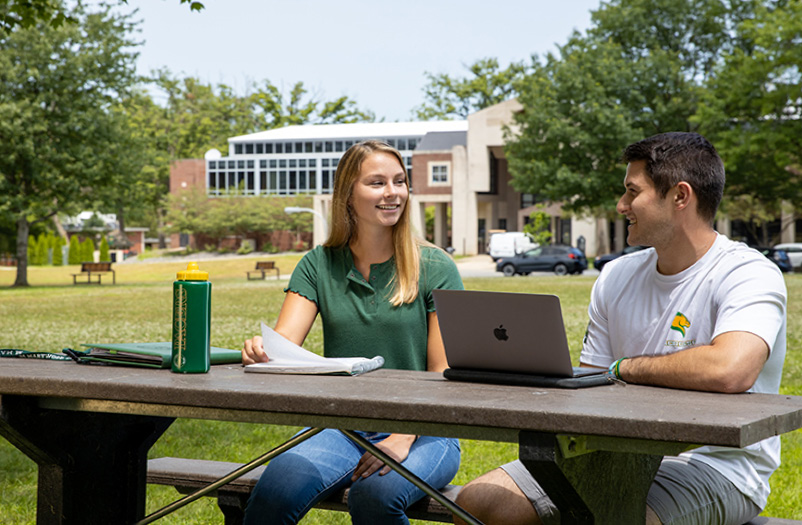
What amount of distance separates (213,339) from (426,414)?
495 inches

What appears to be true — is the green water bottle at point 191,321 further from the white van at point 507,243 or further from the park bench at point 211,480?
the white van at point 507,243

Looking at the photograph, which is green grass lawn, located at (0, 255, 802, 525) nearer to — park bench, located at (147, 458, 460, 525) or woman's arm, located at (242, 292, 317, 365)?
park bench, located at (147, 458, 460, 525)

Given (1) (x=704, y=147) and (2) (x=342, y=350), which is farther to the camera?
(2) (x=342, y=350)

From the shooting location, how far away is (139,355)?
9.19 feet

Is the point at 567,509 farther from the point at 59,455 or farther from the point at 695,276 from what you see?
the point at 59,455

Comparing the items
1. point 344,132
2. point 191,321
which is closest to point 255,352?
point 191,321

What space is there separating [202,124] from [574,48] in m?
46.2

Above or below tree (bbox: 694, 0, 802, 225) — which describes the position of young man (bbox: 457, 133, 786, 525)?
below

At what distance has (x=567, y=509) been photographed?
2314mm

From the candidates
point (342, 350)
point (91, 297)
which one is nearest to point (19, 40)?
point (91, 297)

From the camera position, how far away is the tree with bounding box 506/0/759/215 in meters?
44.9

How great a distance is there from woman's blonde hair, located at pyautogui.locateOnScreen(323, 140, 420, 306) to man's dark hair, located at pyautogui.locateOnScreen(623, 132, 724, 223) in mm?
1007

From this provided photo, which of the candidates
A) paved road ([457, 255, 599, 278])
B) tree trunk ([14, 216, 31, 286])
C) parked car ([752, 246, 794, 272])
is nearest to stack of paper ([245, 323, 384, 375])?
tree trunk ([14, 216, 31, 286])

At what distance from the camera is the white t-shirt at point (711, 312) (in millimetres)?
2658
